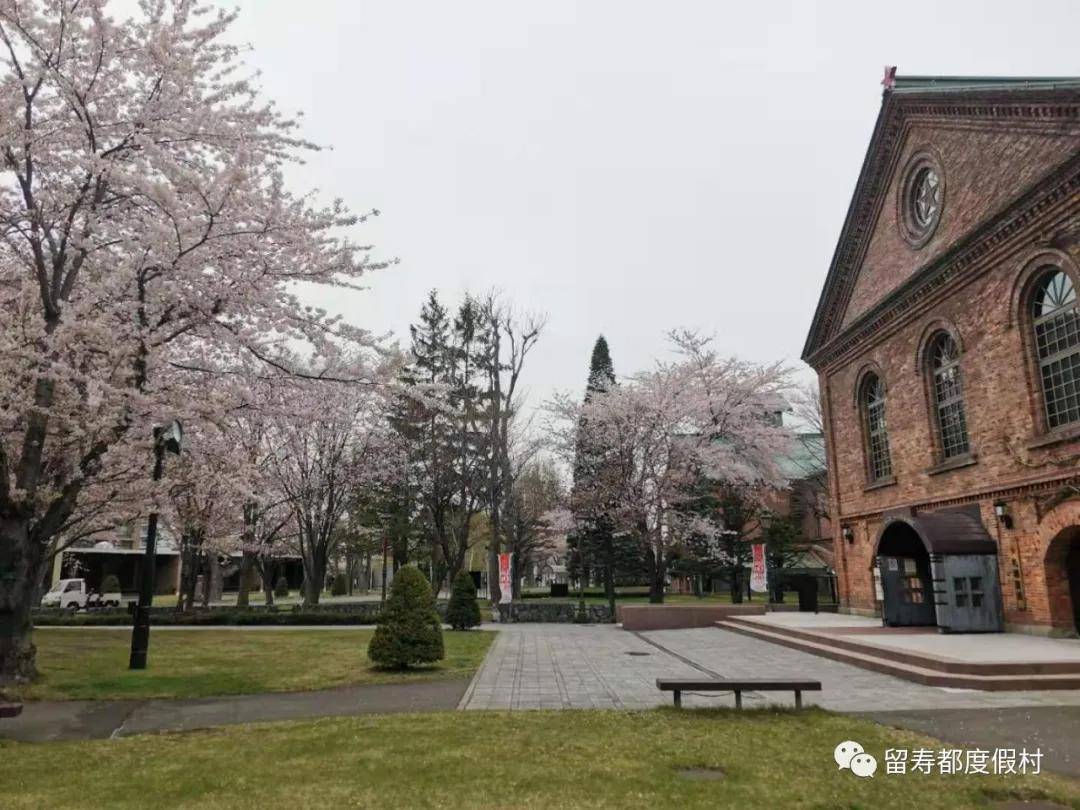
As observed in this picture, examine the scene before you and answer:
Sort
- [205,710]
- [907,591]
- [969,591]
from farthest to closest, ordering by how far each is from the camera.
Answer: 1. [907,591]
2. [969,591]
3. [205,710]

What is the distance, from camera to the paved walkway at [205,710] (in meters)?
8.31

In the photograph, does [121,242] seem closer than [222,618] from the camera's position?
Yes

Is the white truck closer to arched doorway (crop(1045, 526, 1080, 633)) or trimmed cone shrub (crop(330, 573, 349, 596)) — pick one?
trimmed cone shrub (crop(330, 573, 349, 596))

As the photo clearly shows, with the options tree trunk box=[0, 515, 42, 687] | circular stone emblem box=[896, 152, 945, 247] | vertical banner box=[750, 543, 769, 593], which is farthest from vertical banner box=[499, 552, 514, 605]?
tree trunk box=[0, 515, 42, 687]

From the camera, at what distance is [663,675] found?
38.9ft

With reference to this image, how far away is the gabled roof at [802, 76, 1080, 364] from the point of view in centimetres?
1410

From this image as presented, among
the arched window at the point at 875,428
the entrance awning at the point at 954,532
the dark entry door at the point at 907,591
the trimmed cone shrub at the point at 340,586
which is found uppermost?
the arched window at the point at 875,428

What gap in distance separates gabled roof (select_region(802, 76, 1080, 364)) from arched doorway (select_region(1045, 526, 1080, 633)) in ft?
25.3

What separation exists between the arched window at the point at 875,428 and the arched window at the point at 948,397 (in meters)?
2.50

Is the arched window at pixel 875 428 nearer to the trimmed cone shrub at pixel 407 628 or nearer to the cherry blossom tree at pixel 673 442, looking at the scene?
the cherry blossom tree at pixel 673 442

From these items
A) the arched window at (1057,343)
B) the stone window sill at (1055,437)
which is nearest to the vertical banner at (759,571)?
the stone window sill at (1055,437)

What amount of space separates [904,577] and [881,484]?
308cm

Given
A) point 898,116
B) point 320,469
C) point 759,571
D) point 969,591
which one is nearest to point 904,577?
point 969,591

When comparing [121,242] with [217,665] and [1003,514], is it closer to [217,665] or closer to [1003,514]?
[217,665]
